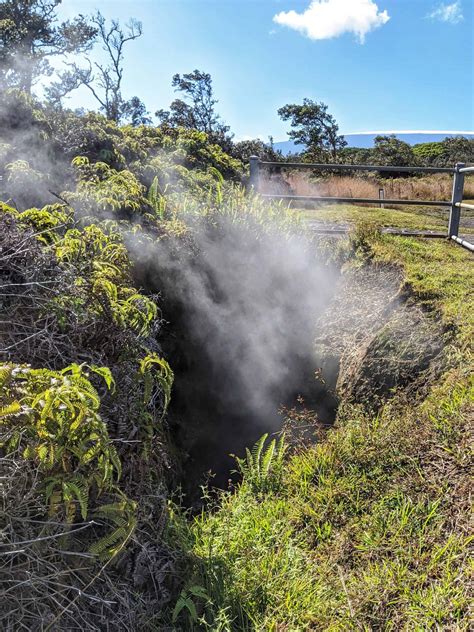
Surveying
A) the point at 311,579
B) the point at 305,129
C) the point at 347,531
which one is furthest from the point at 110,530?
the point at 305,129

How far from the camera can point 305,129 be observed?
26578 millimetres

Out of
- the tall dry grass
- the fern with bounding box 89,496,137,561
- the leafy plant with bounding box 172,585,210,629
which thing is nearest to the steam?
the leafy plant with bounding box 172,585,210,629

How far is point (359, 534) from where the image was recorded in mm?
2883

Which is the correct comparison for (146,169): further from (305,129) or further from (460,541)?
(305,129)

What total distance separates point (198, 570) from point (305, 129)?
2693 cm

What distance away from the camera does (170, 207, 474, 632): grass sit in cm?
241

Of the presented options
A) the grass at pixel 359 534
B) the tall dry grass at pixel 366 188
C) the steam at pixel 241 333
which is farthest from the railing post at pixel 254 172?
the tall dry grass at pixel 366 188

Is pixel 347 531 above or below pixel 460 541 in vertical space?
below

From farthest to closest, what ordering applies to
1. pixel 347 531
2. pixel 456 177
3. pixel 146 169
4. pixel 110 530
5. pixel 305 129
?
pixel 305 129
pixel 456 177
pixel 146 169
pixel 347 531
pixel 110 530

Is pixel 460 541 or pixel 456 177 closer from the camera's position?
pixel 460 541

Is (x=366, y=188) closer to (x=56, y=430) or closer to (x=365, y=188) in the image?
(x=365, y=188)

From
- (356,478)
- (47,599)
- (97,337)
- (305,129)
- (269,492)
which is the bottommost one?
(269,492)

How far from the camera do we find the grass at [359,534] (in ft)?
7.91

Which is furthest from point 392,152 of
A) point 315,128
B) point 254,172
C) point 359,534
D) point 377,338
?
point 359,534
